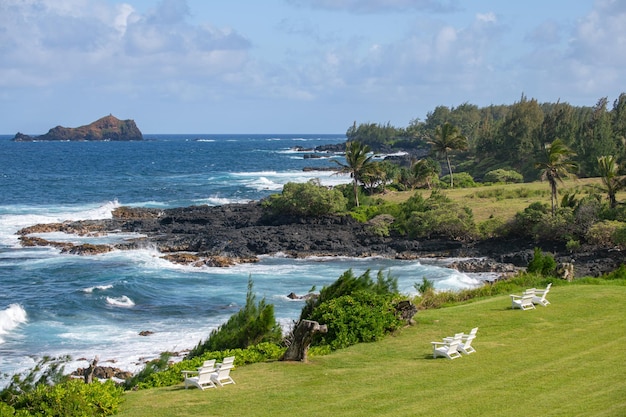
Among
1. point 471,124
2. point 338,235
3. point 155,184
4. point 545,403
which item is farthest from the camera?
point 471,124

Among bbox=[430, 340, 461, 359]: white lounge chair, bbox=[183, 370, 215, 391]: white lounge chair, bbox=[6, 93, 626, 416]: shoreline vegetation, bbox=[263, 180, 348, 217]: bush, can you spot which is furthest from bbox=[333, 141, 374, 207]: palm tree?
bbox=[183, 370, 215, 391]: white lounge chair

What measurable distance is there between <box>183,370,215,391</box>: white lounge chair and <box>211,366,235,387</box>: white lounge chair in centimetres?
6

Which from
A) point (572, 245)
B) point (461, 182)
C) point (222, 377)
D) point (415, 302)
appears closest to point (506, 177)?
point (461, 182)

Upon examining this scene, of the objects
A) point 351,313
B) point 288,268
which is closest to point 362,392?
point 351,313

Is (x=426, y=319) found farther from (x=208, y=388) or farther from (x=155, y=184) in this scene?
(x=155, y=184)

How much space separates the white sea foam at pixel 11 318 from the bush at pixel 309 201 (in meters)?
24.1

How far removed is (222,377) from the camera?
15000 mm

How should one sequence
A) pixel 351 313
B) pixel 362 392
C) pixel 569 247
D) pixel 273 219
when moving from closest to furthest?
pixel 362 392
pixel 351 313
pixel 569 247
pixel 273 219

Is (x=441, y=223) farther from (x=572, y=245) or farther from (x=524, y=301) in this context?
(x=524, y=301)

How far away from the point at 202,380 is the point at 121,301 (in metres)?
17.5

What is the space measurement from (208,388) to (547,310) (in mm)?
10806

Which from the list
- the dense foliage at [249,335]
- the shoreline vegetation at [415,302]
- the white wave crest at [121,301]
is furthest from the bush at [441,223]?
the dense foliage at [249,335]

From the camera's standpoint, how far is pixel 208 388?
48.4 ft

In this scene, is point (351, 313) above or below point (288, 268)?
→ above
